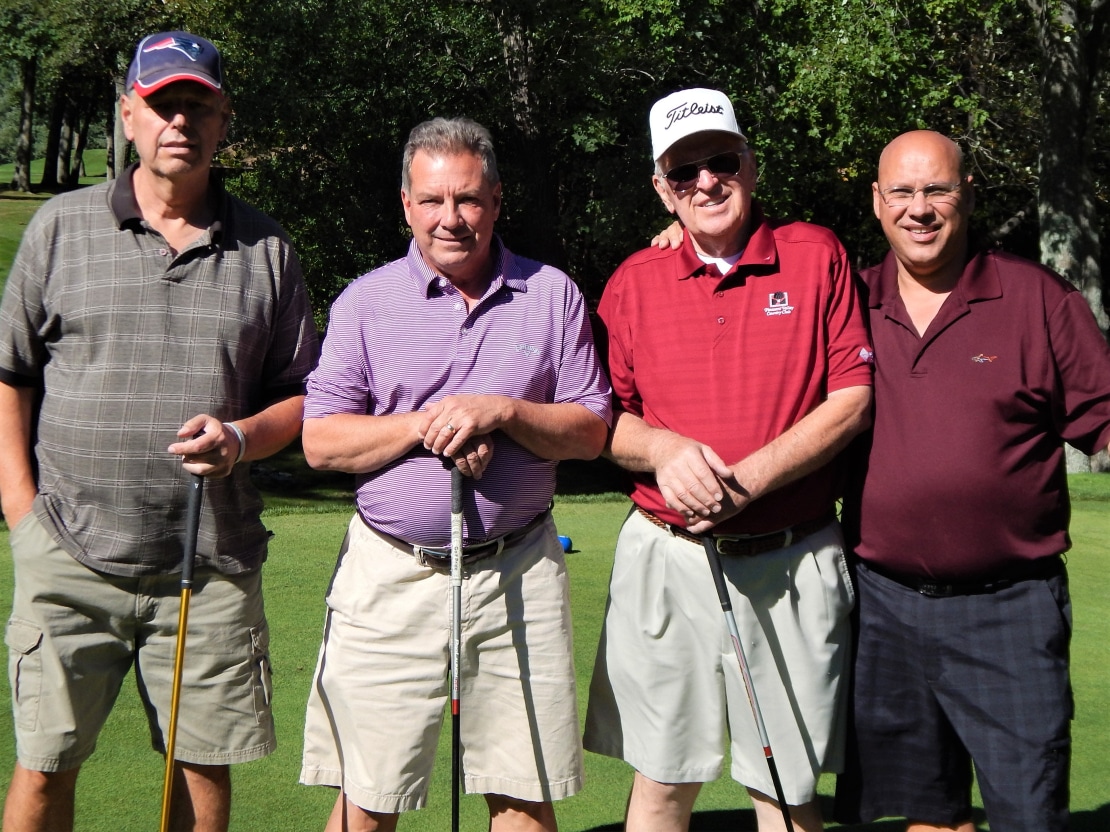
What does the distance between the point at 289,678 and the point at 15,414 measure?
1.70 meters

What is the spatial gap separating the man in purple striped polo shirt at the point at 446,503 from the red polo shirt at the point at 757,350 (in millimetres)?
180

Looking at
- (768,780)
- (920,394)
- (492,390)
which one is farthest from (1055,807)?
(492,390)

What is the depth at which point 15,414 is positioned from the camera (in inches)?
116

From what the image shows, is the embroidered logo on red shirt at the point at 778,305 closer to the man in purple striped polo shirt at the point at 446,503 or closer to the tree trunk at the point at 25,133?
the man in purple striped polo shirt at the point at 446,503

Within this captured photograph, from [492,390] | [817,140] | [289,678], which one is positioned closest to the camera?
[492,390]

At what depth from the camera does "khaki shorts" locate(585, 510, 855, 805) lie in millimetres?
2934

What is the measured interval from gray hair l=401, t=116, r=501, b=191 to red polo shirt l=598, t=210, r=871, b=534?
0.53m

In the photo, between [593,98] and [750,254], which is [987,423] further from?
[593,98]

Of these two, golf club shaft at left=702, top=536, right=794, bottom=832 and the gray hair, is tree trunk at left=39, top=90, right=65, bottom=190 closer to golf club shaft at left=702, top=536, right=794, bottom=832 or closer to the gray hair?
the gray hair

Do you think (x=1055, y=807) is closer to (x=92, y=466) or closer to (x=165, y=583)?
(x=165, y=583)

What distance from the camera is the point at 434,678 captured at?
2.90 meters

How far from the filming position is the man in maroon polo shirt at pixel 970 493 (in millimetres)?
2791

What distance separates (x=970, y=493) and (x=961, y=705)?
525 mm

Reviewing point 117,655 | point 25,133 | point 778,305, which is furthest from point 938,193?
point 25,133
